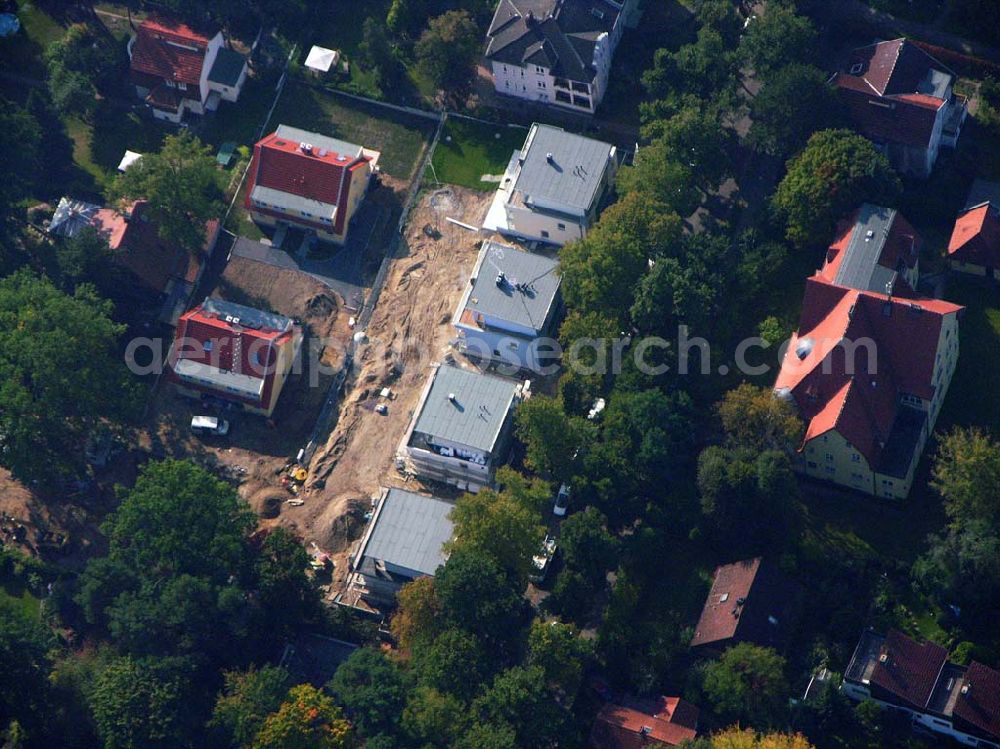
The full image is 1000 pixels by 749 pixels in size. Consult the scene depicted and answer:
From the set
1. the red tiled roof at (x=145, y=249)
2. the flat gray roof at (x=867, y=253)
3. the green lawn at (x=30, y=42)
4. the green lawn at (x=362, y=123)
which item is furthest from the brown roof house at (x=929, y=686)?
the green lawn at (x=30, y=42)

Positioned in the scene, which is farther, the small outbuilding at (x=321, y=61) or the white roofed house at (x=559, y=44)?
the small outbuilding at (x=321, y=61)

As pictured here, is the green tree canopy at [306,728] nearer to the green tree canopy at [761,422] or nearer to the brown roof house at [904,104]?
the green tree canopy at [761,422]

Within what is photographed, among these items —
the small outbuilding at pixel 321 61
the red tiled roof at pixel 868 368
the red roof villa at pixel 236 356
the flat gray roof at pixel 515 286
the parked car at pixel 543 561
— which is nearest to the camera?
the red tiled roof at pixel 868 368

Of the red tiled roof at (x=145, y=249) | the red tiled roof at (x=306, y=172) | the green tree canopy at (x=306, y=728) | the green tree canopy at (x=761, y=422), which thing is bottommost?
the green tree canopy at (x=306, y=728)

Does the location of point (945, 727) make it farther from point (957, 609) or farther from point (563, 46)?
point (563, 46)

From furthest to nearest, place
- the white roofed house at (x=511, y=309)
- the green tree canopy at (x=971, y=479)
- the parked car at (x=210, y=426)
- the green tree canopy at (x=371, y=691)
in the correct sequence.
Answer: the parked car at (x=210, y=426) → the white roofed house at (x=511, y=309) → the green tree canopy at (x=971, y=479) → the green tree canopy at (x=371, y=691)

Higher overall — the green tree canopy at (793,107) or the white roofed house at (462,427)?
the green tree canopy at (793,107)

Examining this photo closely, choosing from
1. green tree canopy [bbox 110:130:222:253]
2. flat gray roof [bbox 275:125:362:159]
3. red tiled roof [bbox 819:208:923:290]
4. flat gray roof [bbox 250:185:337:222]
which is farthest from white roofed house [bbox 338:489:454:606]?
red tiled roof [bbox 819:208:923:290]

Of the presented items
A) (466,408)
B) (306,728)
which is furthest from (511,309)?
(306,728)
